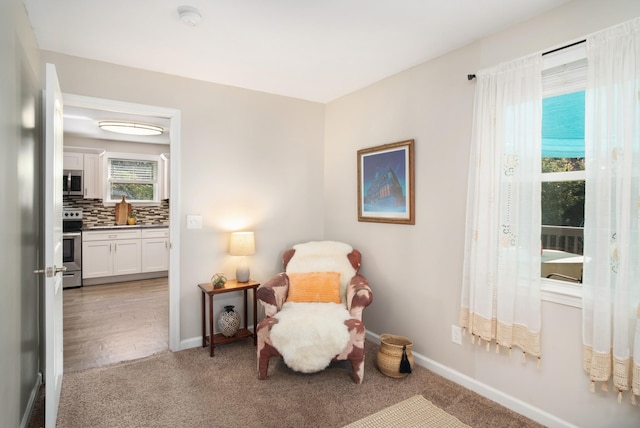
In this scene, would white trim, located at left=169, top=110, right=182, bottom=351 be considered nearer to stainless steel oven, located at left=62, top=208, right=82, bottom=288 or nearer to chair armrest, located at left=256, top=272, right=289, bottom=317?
chair armrest, located at left=256, top=272, right=289, bottom=317

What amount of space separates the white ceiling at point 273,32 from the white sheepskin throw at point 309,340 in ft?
6.61

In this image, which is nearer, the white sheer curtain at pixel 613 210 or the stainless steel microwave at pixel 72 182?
the white sheer curtain at pixel 613 210

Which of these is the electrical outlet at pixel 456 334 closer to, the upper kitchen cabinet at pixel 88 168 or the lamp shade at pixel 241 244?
the lamp shade at pixel 241 244

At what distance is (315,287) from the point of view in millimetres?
3098

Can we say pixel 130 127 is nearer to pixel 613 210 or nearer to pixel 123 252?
pixel 123 252

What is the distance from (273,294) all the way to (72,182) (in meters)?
4.86

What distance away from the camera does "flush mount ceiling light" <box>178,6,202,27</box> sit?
2101 millimetres

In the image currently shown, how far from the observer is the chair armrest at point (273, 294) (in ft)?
9.18

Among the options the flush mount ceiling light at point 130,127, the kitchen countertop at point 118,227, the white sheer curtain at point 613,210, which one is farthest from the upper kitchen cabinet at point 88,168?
the white sheer curtain at point 613,210

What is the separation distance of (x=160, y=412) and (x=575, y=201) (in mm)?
2883

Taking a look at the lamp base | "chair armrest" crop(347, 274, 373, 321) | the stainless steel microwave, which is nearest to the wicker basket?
"chair armrest" crop(347, 274, 373, 321)

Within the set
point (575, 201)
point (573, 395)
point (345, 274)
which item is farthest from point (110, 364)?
point (575, 201)

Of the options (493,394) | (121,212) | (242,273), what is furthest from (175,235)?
(121,212)

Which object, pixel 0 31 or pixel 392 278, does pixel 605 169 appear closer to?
pixel 392 278
